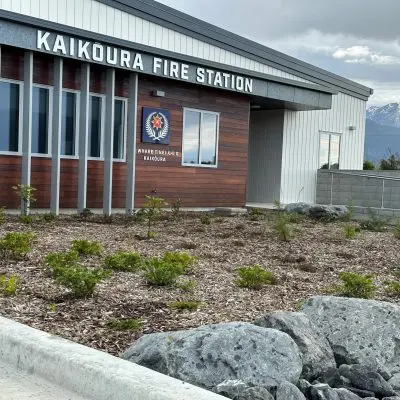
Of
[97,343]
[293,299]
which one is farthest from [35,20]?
[97,343]

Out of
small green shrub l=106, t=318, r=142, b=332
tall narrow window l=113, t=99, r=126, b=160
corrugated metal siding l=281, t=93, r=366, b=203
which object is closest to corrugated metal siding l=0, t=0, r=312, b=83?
tall narrow window l=113, t=99, r=126, b=160

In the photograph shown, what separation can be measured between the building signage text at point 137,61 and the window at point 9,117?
123cm

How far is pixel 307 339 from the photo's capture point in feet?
13.5

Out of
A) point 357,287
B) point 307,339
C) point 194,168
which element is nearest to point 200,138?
point 194,168

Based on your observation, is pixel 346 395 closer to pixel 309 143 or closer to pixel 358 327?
pixel 358 327

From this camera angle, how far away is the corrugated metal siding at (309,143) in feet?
69.4

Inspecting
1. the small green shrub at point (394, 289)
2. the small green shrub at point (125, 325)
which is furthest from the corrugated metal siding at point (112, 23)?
the small green shrub at point (125, 325)

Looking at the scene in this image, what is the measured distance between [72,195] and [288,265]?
7.25 meters

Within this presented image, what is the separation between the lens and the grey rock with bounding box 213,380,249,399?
328 cm

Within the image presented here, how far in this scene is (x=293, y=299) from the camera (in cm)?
600

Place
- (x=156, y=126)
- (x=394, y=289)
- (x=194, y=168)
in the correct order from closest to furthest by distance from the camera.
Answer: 1. (x=394, y=289)
2. (x=156, y=126)
3. (x=194, y=168)

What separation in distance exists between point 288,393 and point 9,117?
10.8 meters

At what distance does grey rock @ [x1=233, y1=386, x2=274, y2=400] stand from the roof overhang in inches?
394

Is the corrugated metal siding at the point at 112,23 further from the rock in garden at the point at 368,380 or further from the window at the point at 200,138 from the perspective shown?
the rock in garden at the point at 368,380
